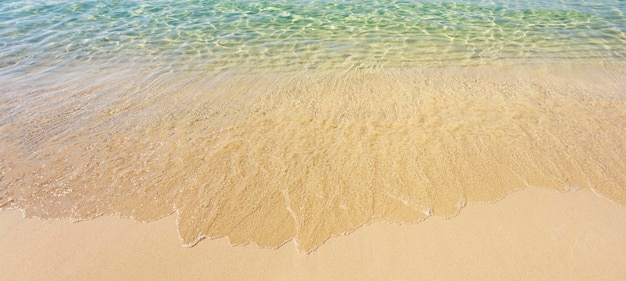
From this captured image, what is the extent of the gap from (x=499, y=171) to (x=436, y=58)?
3291 millimetres

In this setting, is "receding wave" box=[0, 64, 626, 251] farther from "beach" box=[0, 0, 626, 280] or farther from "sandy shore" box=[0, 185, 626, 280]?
"sandy shore" box=[0, 185, 626, 280]

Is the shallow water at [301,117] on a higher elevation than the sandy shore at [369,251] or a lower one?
higher

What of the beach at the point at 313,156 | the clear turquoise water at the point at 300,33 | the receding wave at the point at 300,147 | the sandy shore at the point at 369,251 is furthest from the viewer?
the clear turquoise water at the point at 300,33

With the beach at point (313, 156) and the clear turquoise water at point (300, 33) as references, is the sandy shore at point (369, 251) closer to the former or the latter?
the beach at point (313, 156)

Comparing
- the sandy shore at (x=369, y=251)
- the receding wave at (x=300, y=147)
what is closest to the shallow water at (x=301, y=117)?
the receding wave at (x=300, y=147)

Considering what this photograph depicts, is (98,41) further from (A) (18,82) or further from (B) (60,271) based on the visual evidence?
(B) (60,271)

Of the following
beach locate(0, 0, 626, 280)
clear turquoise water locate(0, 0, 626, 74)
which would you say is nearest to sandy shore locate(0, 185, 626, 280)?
beach locate(0, 0, 626, 280)

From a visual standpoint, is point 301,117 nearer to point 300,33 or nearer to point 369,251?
point 369,251

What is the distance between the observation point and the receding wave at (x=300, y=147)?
11.4ft

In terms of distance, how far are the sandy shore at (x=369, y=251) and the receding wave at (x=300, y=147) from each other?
0.14 metres

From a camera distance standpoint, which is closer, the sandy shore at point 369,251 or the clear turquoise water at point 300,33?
the sandy shore at point 369,251

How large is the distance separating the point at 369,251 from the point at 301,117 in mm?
2265

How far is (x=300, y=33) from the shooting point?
7.69 metres

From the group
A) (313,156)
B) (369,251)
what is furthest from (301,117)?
(369,251)
